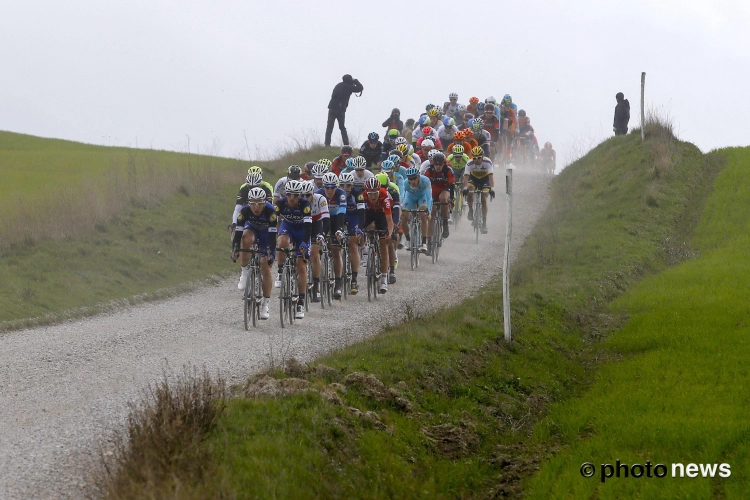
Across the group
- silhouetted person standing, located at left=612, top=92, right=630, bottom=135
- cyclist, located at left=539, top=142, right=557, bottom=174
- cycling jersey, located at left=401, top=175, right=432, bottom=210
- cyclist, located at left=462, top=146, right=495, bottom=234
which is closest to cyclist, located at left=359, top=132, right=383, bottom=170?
cyclist, located at left=462, top=146, right=495, bottom=234

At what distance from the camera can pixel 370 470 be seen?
8094 millimetres

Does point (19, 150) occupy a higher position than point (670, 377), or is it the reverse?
point (19, 150)

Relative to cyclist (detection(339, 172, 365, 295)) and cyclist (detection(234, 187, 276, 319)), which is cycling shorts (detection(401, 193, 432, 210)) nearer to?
cyclist (detection(339, 172, 365, 295))

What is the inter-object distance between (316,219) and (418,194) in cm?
608

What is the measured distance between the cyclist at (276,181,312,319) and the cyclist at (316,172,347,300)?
1245 millimetres

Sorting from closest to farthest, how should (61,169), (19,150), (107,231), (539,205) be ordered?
(107,231) → (539,205) → (61,169) → (19,150)

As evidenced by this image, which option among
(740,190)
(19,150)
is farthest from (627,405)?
(19,150)

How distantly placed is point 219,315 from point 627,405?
757 cm

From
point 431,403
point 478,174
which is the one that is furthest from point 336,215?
point 478,174

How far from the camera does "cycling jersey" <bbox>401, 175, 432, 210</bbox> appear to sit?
21.8m

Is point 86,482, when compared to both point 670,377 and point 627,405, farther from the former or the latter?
point 670,377

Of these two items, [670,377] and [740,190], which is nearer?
[670,377]

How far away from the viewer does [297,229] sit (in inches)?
620

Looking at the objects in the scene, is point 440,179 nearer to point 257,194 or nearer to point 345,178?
point 345,178
